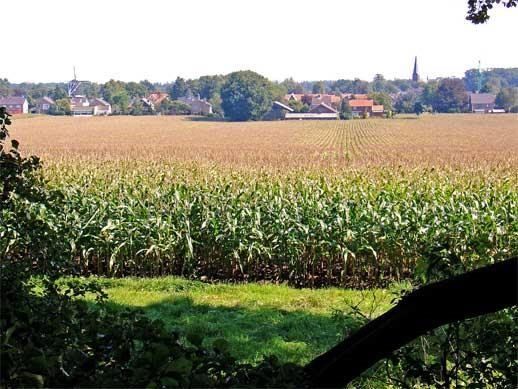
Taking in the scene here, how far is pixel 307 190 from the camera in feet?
35.7

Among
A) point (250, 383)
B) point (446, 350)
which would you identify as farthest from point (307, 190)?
point (250, 383)

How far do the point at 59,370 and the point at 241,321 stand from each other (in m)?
5.43

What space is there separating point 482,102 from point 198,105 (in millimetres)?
29031

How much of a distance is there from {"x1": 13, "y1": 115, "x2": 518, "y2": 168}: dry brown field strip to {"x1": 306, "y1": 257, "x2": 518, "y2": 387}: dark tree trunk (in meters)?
23.6

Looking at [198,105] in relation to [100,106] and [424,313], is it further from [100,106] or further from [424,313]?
[424,313]

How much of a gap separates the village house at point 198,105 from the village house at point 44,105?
13.9m

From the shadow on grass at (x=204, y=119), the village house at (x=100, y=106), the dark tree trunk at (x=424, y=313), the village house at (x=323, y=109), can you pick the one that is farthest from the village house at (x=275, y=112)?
the dark tree trunk at (x=424, y=313)

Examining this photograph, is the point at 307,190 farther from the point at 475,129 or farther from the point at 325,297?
the point at 475,129

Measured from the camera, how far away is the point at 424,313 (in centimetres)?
179

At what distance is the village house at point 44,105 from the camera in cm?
6021

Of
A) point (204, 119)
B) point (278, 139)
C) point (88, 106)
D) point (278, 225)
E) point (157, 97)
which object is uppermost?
point (157, 97)

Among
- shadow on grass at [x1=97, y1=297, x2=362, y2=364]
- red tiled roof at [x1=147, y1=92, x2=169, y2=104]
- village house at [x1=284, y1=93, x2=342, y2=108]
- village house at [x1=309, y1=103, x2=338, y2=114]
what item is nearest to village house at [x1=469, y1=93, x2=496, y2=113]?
village house at [x1=309, y1=103, x2=338, y2=114]

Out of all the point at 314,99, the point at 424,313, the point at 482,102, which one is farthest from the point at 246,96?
the point at 424,313

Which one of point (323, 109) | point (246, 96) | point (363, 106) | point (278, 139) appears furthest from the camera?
point (363, 106)
